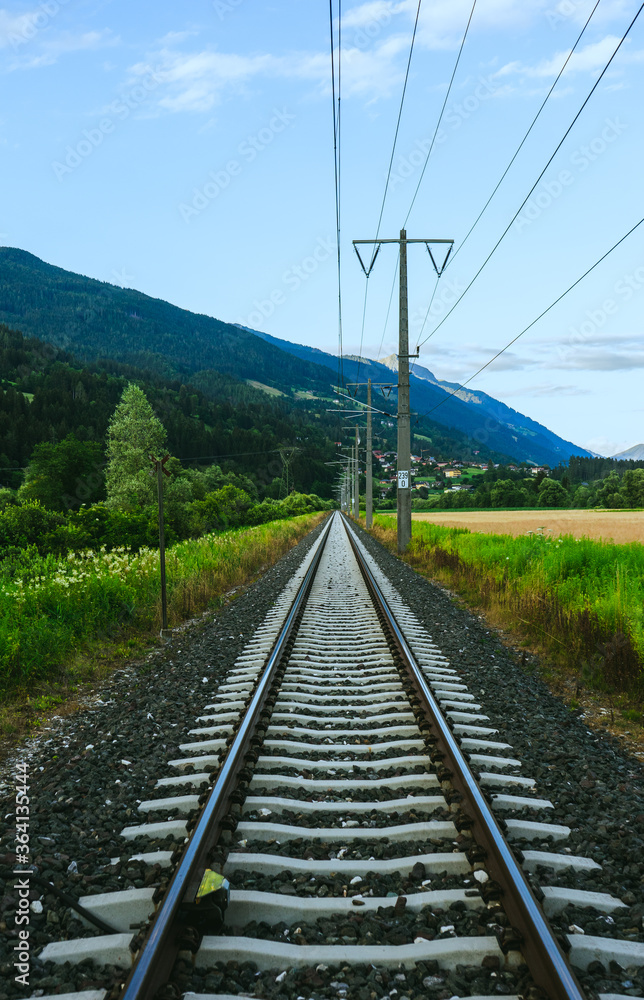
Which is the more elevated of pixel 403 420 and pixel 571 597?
pixel 403 420

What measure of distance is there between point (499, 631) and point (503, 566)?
2.93m

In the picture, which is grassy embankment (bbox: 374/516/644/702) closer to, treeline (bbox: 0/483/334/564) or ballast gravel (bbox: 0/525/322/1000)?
ballast gravel (bbox: 0/525/322/1000)

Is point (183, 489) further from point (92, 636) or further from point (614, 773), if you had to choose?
point (614, 773)

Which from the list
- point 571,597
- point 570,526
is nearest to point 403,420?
point 570,526

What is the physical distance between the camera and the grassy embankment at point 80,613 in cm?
605

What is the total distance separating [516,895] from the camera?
7.89 feet

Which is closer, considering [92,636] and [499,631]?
[92,636]

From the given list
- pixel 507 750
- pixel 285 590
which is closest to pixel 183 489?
pixel 285 590

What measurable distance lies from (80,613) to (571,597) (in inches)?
246

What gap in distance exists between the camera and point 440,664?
676cm

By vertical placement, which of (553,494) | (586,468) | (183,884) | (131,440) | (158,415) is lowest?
(183,884)
